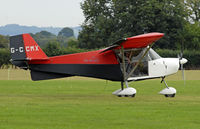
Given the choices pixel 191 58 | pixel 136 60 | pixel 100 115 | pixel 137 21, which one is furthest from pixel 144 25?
pixel 100 115

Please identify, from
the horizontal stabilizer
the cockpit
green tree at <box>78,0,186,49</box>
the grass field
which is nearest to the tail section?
the horizontal stabilizer

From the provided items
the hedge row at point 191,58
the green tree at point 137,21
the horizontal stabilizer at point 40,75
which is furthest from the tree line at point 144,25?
the horizontal stabilizer at point 40,75

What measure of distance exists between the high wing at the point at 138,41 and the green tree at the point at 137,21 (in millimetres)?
46019

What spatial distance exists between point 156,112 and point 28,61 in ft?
21.3

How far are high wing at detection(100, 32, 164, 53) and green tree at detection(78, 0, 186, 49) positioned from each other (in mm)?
46019

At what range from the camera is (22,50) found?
57.4 feet

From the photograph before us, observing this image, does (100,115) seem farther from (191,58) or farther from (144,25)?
(144,25)

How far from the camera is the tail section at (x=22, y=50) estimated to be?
17.5 meters

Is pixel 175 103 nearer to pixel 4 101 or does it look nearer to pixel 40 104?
pixel 40 104

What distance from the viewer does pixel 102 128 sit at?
405 inches

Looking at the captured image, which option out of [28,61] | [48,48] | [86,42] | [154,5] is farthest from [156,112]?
[86,42]

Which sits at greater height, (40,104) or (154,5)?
(154,5)

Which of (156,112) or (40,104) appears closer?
(156,112)

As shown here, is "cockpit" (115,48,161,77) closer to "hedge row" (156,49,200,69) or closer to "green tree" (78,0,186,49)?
"hedge row" (156,49,200,69)
